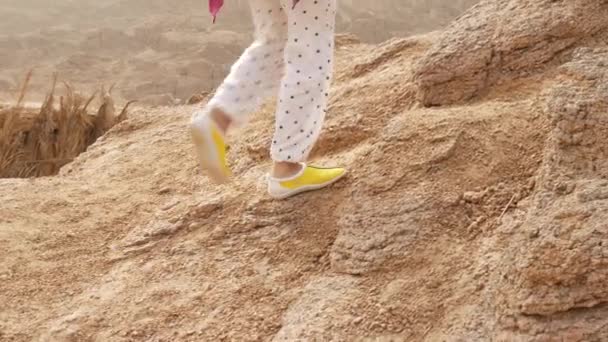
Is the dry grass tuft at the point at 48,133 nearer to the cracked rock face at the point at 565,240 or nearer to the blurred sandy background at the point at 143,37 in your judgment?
the cracked rock face at the point at 565,240

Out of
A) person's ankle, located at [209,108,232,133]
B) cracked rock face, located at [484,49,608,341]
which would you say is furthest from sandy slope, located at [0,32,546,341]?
person's ankle, located at [209,108,232,133]

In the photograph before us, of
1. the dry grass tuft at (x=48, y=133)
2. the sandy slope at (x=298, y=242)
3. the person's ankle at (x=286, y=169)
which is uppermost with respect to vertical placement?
the person's ankle at (x=286, y=169)

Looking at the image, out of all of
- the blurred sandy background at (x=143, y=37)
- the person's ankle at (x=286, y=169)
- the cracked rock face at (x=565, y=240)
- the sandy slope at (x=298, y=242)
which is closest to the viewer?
the cracked rock face at (x=565, y=240)

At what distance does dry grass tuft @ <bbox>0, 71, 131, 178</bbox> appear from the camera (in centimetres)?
420

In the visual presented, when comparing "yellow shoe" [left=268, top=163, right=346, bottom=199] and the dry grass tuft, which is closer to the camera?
"yellow shoe" [left=268, top=163, right=346, bottom=199]

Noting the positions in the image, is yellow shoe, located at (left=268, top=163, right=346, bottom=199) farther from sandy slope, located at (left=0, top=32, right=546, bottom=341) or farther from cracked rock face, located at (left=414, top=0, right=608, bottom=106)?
cracked rock face, located at (left=414, top=0, right=608, bottom=106)

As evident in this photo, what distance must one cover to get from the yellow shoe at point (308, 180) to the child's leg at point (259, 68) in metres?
0.20

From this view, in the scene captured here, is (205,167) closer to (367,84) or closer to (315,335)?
(315,335)

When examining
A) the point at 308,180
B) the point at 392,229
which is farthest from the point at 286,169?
the point at 392,229

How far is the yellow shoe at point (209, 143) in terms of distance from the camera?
2047mm

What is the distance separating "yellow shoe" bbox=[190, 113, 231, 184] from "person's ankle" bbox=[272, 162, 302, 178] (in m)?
0.17

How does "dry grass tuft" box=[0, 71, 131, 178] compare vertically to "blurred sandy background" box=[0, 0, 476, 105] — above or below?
above

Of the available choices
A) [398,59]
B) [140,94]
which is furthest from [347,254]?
[140,94]

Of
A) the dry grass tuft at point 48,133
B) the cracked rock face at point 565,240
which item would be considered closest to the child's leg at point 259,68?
the cracked rock face at point 565,240
